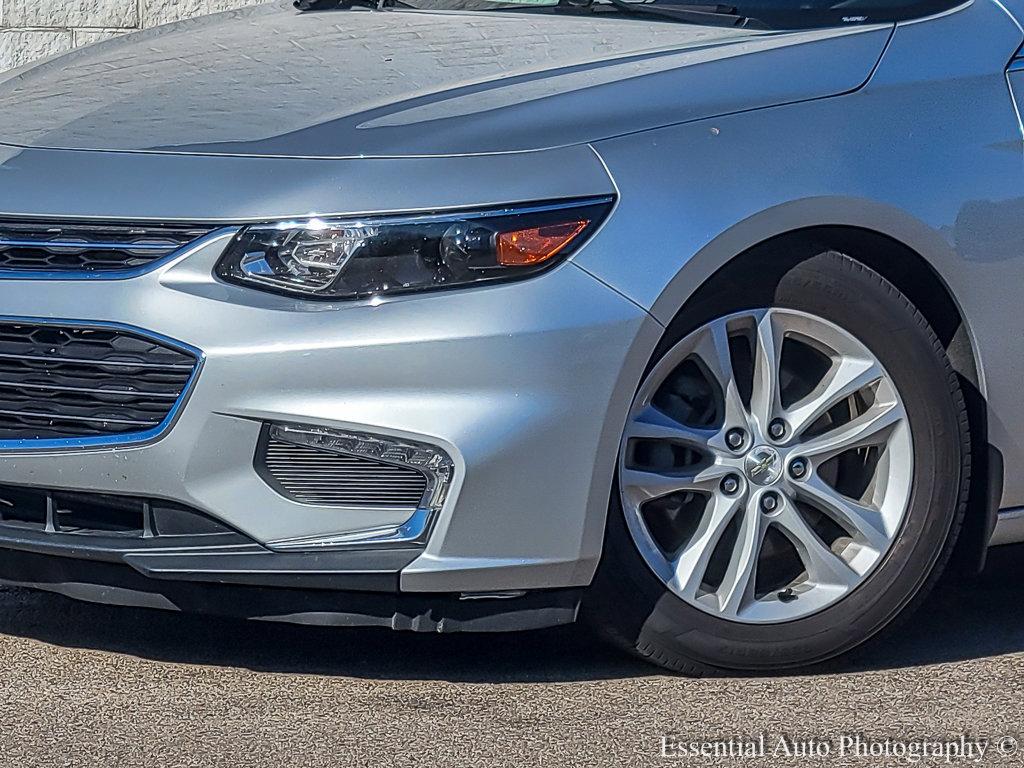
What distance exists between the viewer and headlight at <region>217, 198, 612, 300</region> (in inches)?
122

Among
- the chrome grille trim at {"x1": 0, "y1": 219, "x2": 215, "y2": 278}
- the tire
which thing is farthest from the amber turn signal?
the chrome grille trim at {"x1": 0, "y1": 219, "x2": 215, "y2": 278}

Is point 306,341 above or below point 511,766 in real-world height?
above

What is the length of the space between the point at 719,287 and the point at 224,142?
3.17ft

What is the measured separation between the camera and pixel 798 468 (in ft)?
11.4

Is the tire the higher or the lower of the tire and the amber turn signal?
the lower

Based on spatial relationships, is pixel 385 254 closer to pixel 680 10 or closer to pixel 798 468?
pixel 798 468

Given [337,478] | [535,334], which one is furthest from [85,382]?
[535,334]

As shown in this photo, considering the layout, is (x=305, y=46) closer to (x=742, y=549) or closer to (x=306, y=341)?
(x=306, y=341)

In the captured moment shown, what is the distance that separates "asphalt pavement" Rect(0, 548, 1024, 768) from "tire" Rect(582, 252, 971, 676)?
0.27 ft

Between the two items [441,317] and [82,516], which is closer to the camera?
[441,317]

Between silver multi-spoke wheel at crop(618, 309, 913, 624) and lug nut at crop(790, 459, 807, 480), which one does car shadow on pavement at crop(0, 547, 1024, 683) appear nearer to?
silver multi-spoke wheel at crop(618, 309, 913, 624)

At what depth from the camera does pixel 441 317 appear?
3064 mm

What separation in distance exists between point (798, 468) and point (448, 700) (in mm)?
823

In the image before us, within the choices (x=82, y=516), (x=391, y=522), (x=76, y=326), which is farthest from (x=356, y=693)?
(x=76, y=326)
